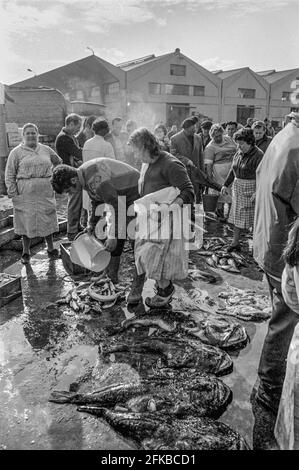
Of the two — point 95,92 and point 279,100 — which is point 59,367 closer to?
point 95,92

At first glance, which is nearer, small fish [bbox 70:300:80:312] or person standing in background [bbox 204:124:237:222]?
small fish [bbox 70:300:80:312]

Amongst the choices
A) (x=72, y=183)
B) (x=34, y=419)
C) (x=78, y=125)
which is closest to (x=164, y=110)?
(x=78, y=125)

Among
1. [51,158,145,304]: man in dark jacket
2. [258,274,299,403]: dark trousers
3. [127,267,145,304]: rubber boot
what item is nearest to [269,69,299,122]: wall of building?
[51,158,145,304]: man in dark jacket

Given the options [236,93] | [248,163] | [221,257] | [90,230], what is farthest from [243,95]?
[90,230]

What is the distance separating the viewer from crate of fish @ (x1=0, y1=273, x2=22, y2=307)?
457cm

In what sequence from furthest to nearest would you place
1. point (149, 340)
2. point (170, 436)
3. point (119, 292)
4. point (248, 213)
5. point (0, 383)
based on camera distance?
point (248, 213) < point (119, 292) < point (149, 340) < point (0, 383) < point (170, 436)

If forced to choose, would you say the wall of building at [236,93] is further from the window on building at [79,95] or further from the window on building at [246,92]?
the window on building at [79,95]

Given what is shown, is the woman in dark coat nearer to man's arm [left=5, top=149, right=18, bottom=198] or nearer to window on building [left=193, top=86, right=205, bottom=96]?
man's arm [left=5, top=149, right=18, bottom=198]

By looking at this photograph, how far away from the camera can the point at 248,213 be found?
607cm

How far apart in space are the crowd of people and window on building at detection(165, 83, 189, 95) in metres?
28.0

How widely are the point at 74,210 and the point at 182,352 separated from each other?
4.08m

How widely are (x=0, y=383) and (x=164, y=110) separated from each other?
33.7m

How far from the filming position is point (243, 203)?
6074mm
